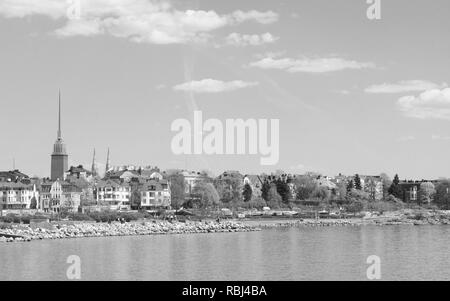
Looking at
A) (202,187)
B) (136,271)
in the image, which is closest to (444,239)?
(136,271)

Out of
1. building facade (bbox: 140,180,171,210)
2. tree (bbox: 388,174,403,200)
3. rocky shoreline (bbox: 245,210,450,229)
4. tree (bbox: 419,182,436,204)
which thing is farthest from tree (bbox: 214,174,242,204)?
tree (bbox: 419,182,436,204)

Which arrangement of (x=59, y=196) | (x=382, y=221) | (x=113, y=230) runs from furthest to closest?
(x=59, y=196) < (x=382, y=221) < (x=113, y=230)

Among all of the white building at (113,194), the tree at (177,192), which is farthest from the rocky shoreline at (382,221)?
the white building at (113,194)

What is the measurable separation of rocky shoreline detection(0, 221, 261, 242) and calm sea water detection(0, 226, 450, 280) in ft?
10.9

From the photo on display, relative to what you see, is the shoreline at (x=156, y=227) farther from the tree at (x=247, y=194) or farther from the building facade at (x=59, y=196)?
the tree at (x=247, y=194)

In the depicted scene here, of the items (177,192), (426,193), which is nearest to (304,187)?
(426,193)

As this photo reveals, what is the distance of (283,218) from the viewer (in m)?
105

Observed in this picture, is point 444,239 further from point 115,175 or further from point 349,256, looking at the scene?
point 115,175

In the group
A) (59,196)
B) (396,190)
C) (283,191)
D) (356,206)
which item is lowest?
(356,206)

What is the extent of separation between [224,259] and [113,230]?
2675cm

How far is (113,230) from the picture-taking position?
68.4m

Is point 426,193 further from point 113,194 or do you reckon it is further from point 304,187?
point 113,194
